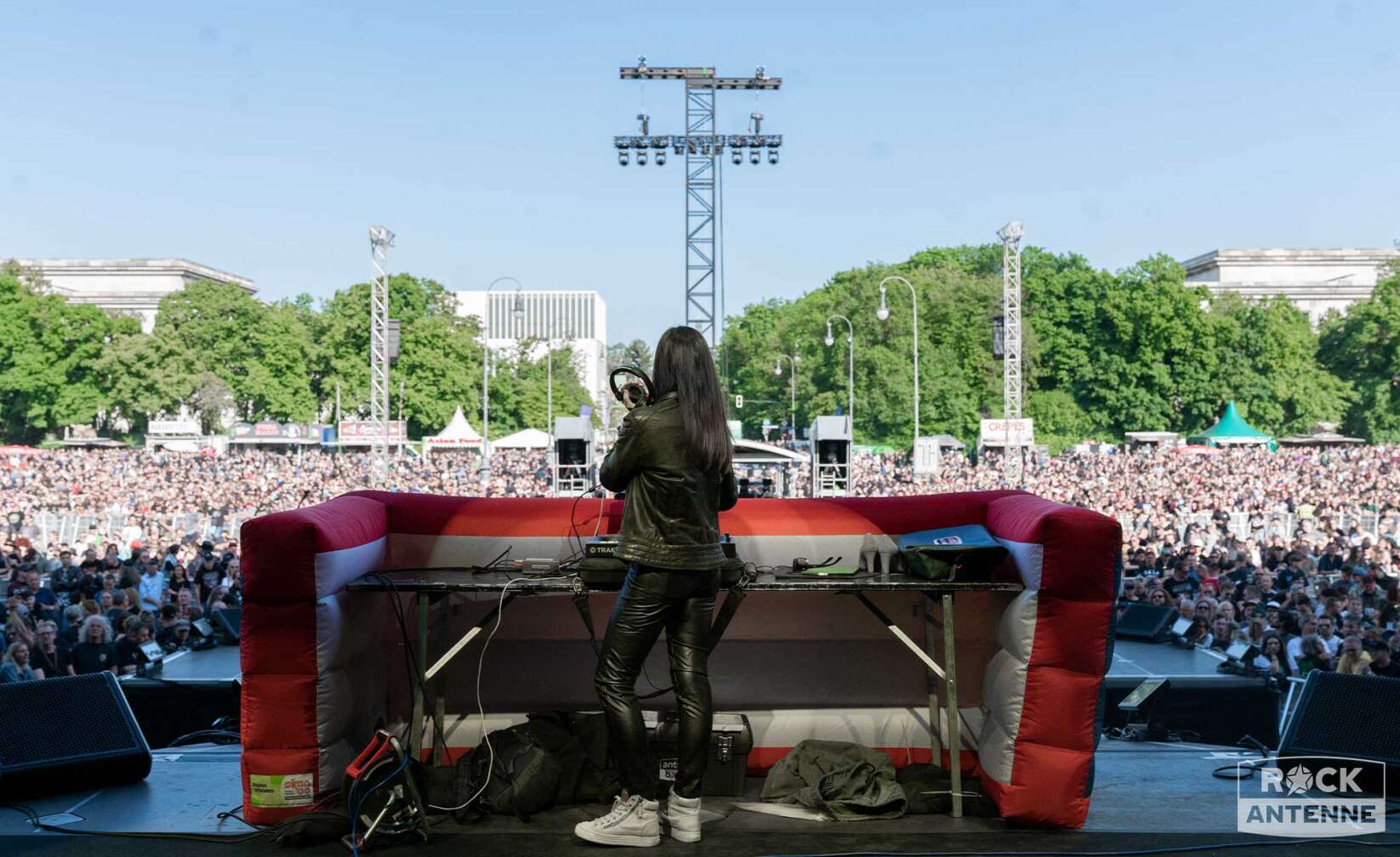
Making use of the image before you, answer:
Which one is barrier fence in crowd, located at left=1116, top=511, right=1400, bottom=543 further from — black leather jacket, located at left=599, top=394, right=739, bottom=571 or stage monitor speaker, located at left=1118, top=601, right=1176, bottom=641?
black leather jacket, located at left=599, top=394, right=739, bottom=571

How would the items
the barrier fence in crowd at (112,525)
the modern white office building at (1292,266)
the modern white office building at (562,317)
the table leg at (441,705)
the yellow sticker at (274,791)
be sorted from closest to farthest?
the yellow sticker at (274,791) < the table leg at (441,705) < the barrier fence in crowd at (112,525) < the modern white office building at (1292,266) < the modern white office building at (562,317)

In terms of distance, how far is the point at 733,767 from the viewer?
4.85 meters

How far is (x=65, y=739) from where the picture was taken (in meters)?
4.88

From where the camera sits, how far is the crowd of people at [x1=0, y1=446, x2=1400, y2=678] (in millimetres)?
10656

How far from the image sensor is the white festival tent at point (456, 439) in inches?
2153

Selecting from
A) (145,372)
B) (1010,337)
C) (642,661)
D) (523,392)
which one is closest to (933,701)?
(642,661)

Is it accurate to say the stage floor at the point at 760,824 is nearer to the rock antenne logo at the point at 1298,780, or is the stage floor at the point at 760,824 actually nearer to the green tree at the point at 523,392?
the rock antenne logo at the point at 1298,780

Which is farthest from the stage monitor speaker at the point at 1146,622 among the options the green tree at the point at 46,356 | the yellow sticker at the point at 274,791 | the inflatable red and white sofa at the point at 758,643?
the green tree at the point at 46,356

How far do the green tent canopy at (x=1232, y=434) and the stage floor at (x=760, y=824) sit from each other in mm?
47833

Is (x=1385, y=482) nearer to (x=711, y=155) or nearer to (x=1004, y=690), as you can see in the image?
(x=711, y=155)

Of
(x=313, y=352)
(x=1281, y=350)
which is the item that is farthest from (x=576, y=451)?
(x=1281, y=350)

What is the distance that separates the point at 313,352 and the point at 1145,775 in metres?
60.7

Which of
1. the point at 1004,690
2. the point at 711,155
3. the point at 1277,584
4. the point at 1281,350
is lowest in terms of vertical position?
the point at 1277,584

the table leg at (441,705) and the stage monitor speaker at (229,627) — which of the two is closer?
the table leg at (441,705)
